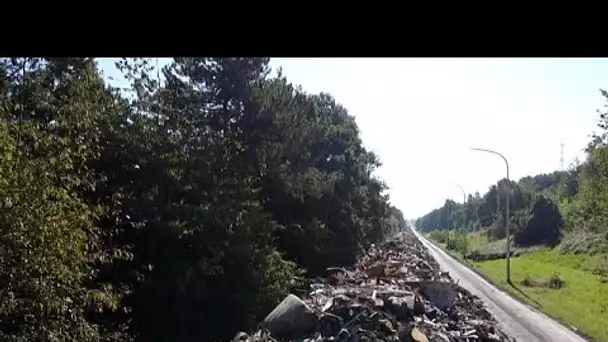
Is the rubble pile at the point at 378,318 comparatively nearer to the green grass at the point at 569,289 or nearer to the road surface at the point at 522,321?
the road surface at the point at 522,321

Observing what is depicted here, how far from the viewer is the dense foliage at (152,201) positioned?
10734mm

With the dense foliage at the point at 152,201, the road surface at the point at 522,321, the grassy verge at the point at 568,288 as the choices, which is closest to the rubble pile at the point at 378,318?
the road surface at the point at 522,321

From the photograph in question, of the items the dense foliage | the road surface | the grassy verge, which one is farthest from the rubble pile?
the grassy verge

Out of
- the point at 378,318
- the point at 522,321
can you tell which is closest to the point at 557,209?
the point at 522,321

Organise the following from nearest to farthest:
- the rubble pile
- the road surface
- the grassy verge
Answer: the rubble pile < the road surface < the grassy verge

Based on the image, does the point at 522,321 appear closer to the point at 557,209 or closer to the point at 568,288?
the point at 568,288

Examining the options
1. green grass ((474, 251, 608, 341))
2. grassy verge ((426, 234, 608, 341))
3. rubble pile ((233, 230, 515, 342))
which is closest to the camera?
rubble pile ((233, 230, 515, 342))

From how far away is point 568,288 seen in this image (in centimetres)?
3681

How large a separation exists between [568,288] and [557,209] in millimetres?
35263

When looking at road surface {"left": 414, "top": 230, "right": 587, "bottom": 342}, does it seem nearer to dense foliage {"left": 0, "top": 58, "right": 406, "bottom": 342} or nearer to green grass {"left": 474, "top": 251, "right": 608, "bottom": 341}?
green grass {"left": 474, "top": 251, "right": 608, "bottom": 341}

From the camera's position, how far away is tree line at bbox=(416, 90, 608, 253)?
77.2ft
